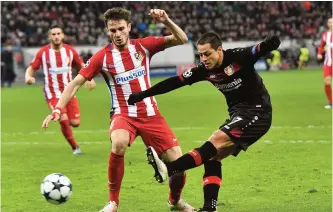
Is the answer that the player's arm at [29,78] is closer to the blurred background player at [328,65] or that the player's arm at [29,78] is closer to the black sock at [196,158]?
the black sock at [196,158]

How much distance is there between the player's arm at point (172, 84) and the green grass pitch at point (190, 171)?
1.32 meters

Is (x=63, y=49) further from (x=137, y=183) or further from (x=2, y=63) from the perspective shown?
(x=2, y=63)

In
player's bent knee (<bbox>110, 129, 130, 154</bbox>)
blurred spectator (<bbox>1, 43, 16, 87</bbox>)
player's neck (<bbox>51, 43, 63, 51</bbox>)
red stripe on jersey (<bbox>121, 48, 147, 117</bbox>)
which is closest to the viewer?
player's bent knee (<bbox>110, 129, 130, 154</bbox>)

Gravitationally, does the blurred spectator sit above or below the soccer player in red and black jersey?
below

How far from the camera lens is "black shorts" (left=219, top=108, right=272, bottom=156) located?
285 inches

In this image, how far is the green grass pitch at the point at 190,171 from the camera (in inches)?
322

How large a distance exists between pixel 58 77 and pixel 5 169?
2531 millimetres

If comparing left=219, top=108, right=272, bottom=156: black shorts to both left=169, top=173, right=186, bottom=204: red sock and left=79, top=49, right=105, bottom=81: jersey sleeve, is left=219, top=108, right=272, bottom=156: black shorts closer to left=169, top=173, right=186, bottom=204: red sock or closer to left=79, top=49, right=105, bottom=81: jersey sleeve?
left=169, top=173, right=186, bottom=204: red sock

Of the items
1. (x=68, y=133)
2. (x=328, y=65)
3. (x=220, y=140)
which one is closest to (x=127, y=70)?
(x=220, y=140)

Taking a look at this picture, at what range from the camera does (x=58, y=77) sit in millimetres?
13023

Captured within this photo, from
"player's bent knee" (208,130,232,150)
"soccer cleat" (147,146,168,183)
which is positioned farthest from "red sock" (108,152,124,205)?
"player's bent knee" (208,130,232,150)

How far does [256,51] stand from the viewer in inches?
281

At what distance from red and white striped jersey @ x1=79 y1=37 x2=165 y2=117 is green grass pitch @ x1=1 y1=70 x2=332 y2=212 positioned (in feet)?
3.79

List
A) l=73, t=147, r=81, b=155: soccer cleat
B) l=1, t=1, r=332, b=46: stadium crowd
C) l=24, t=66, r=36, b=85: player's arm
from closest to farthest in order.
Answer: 1. l=24, t=66, r=36, b=85: player's arm
2. l=73, t=147, r=81, b=155: soccer cleat
3. l=1, t=1, r=332, b=46: stadium crowd
